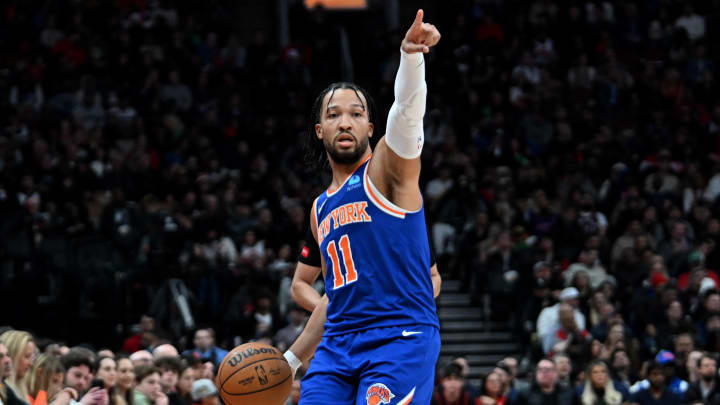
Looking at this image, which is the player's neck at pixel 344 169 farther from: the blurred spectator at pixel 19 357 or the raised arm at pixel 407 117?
the blurred spectator at pixel 19 357

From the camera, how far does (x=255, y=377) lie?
5023mm

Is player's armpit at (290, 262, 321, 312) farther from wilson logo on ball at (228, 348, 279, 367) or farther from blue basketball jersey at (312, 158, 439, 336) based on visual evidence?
blue basketball jersey at (312, 158, 439, 336)

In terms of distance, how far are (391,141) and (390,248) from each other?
459 mm

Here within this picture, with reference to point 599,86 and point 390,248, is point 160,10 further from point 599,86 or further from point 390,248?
point 390,248

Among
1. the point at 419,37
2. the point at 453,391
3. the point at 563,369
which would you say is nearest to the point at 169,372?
the point at 453,391

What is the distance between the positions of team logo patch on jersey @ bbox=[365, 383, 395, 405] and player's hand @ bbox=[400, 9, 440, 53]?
1334 millimetres

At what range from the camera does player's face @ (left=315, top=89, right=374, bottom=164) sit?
485cm

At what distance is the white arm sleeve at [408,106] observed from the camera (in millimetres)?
4457

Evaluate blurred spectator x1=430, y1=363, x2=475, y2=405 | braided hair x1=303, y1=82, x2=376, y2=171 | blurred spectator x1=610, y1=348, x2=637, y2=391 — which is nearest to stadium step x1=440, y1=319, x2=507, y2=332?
blurred spectator x1=610, y1=348, x2=637, y2=391

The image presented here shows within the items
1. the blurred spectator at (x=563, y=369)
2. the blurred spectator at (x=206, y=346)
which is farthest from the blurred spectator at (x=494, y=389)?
the blurred spectator at (x=206, y=346)

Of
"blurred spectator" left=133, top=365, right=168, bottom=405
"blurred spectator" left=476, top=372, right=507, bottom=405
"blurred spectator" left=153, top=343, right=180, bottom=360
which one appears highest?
"blurred spectator" left=133, top=365, right=168, bottom=405

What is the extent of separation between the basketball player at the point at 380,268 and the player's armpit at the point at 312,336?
0.43 metres

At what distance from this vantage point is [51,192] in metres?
14.6

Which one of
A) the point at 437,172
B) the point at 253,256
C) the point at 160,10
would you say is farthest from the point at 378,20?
the point at 253,256
